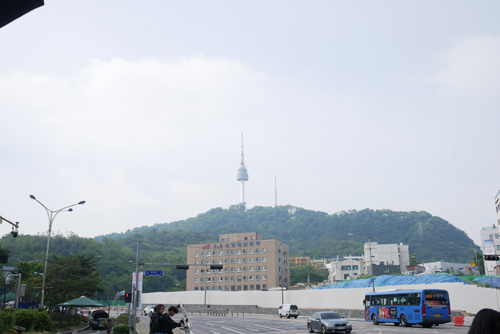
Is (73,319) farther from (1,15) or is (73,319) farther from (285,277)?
(285,277)

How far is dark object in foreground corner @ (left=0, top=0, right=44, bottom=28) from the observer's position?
281 centimetres

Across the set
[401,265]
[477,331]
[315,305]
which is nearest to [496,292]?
[315,305]

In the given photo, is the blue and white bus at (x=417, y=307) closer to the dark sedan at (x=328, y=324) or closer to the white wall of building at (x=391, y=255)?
the dark sedan at (x=328, y=324)

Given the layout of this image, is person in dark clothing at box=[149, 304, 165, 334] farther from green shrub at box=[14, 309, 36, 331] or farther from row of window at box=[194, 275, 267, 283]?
row of window at box=[194, 275, 267, 283]

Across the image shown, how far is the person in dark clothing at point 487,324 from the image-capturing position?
149 inches

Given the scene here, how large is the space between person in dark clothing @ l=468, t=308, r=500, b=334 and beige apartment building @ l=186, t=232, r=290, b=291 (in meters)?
129

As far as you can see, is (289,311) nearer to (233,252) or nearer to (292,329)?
(292,329)

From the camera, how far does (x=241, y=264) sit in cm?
13712

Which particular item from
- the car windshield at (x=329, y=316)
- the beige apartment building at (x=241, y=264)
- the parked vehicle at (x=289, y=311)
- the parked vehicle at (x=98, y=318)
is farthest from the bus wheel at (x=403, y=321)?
the beige apartment building at (x=241, y=264)

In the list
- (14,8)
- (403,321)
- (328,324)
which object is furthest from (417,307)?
(14,8)

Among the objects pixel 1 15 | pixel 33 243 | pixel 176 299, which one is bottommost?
pixel 176 299

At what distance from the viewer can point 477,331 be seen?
3.81m

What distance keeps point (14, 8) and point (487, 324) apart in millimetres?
4414

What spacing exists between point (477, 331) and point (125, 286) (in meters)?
149
